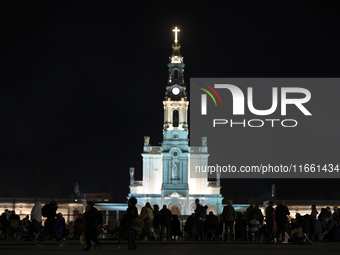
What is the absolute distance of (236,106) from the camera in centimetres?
6006

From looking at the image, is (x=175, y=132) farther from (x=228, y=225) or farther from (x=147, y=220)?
(x=147, y=220)

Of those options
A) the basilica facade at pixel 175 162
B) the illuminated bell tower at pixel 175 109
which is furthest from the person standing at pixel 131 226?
the illuminated bell tower at pixel 175 109

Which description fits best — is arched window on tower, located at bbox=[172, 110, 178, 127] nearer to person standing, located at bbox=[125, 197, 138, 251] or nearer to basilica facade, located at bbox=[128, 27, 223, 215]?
basilica facade, located at bbox=[128, 27, 223, 215]

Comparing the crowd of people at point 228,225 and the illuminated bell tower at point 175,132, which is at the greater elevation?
the illuminated bell tower at point 175,132

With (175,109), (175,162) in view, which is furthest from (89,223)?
(175,109)

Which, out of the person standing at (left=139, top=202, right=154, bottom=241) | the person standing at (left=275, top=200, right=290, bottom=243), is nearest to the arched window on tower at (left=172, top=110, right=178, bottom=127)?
the person standing at (left=139, top=202, right=154, bottom=241)

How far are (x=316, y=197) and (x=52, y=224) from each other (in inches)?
3158

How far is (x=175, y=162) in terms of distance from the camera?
79250 millimetres

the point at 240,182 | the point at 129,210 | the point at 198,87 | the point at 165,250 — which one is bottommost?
the point at 165,250

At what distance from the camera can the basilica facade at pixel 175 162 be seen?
256 feet

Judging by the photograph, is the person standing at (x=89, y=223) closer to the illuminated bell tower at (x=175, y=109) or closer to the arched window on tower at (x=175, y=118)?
the illuminated bell tower at (x=175, y=109)

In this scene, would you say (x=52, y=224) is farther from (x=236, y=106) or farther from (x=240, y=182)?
(x=240, y=182)

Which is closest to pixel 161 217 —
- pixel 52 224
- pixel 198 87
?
pixel 52 224

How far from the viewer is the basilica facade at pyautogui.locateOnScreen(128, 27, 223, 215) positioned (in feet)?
256
